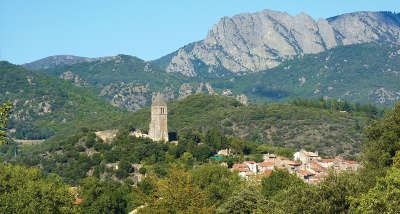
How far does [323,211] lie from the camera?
46.2 m

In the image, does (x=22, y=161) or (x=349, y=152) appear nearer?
(x=22, y=161)

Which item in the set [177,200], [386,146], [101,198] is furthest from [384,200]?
[101,198]

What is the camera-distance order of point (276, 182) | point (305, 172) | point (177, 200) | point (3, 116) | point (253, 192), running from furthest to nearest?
point (305, 172) → point (276, 182) → point (253, 192) → point (177, 200) → point (3, 116)

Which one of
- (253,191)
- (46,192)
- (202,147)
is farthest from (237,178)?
(202,147)

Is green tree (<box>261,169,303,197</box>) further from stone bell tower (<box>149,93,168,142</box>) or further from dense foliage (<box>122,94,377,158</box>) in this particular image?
dense foliage (<box>122,94,377,158</box>)

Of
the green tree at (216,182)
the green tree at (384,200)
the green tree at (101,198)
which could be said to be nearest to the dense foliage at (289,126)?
the green tree at (101,198)

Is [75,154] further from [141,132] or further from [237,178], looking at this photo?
[237,178]

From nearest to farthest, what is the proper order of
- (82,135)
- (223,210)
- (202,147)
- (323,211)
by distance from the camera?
(323,211)
(223,210)
(202,147)
(82,135)

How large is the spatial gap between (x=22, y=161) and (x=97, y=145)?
1995 centimetres

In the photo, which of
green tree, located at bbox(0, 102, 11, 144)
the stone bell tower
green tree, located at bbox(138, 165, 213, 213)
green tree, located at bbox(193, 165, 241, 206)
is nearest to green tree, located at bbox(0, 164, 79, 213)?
green tree, located at bbox(138, 165, 213, 213)

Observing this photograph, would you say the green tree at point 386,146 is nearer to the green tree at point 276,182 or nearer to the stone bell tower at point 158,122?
the green tree at point 276,182

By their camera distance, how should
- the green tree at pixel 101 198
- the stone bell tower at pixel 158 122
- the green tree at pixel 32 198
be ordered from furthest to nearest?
the stone bell tower at pixel 158 122 < the green tree at pixel 101 198 < the green tree at pixel 32 198

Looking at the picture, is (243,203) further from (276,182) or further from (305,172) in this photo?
(305,172)

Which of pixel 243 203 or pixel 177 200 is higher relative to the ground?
pixel 177 200
